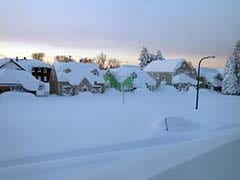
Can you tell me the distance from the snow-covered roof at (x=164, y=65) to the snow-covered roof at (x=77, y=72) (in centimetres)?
309

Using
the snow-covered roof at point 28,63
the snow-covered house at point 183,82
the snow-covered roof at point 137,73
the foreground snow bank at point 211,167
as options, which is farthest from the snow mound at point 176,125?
the snow-covered house at point 183,82

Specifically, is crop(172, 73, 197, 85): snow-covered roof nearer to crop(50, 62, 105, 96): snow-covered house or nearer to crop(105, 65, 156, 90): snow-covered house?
crop(105, 65, 156, 90): snow-covered house

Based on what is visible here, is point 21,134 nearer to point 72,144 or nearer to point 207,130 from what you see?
point 72,144

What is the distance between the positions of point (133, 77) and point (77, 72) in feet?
10.1

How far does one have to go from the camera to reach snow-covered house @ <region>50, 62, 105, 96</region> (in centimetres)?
1039

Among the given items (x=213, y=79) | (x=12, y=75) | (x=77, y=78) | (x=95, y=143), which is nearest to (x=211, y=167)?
(x=95, y=143)

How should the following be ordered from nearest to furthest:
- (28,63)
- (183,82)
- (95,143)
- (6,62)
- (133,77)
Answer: (95,143) < (6,62) < (28,63) < (183,82) < (133,77)

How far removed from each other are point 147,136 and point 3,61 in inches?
69.9

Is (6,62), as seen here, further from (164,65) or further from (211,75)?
(211,75)

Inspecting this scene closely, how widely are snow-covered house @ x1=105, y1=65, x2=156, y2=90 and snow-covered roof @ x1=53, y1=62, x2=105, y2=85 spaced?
51.4 inches

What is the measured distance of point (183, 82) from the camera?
1391 cm

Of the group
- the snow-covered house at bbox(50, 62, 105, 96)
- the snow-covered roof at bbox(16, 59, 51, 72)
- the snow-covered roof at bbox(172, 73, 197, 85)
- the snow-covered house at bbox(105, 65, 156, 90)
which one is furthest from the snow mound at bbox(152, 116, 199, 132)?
the snow-covered roof at bbox(172, 73, 197, 85)

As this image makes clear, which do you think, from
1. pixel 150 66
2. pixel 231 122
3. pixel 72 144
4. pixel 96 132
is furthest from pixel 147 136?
pixel 150 66

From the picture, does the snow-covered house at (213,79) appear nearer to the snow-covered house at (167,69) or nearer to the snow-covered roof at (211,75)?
the snow-covered roof at (211,75)
